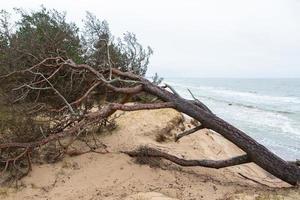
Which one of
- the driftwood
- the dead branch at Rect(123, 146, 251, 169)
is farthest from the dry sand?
the driftwood

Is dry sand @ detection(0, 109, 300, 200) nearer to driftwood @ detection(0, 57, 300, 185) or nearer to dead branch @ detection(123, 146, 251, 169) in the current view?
dead branch @ detection(123, 146, 251, 169)

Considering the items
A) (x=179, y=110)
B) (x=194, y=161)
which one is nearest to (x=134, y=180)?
(x=194, y=161)

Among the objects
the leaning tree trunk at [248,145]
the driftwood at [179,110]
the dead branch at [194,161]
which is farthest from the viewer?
the dead branch at [194,161]

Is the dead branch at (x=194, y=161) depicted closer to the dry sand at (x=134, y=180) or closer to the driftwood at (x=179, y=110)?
the driftwood at (x=179, y=110)

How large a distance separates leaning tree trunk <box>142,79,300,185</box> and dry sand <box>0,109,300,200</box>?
1.11 feet

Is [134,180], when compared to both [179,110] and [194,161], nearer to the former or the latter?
[194,161]

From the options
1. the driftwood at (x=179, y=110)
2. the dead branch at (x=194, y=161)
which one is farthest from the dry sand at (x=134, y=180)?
the driftwood at (x=179, y=110)

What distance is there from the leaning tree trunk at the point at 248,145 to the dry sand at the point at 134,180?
340mm

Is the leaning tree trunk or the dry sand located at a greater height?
the leaning tree trunk

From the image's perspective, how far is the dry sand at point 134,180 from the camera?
7.25 meters

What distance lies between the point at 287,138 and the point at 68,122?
12.8m

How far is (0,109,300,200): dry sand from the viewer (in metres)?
7.25

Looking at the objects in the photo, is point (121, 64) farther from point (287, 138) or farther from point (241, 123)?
point (241, 123)

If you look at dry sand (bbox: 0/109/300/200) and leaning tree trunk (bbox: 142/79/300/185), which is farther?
leaning tree trunk (bbox: 142/79/300/185)
